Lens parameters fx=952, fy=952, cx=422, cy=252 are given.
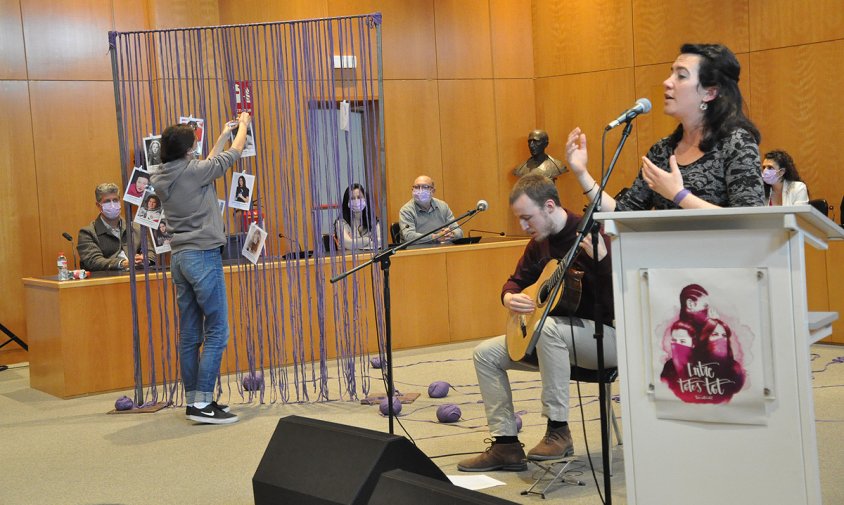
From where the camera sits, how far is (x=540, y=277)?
3574 mm

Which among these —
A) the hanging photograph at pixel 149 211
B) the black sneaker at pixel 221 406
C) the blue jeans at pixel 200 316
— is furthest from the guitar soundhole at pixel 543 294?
the hanging photograph at pixel 149 211

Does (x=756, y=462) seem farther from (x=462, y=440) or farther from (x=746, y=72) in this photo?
(x=746, y=72)

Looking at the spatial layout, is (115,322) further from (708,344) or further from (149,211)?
(708,344)

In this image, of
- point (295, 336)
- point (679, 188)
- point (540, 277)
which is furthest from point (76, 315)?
point (679, 188)

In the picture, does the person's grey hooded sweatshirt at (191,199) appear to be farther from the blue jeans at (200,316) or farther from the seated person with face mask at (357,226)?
the seated person with face mask at (357,226)

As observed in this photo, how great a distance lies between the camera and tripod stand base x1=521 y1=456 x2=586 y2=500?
346 cm

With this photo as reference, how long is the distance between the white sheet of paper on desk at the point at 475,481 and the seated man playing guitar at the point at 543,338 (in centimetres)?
8

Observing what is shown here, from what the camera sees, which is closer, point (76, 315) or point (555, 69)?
point (76, 315)

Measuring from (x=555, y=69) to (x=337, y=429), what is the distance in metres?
7.01

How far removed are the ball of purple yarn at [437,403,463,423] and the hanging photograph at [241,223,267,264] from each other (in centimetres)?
142

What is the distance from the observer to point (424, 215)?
24.5ft

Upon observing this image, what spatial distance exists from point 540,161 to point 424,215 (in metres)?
1.89

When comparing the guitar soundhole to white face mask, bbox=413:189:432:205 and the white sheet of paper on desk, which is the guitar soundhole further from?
white face mask, bbox=413:189:432:205

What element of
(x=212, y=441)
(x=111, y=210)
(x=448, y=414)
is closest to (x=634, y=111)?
(x=448, y=414)
